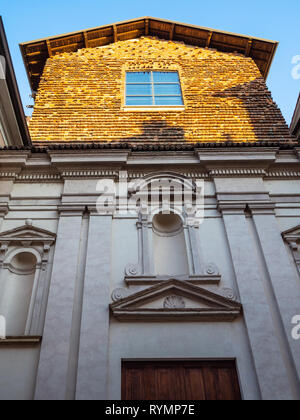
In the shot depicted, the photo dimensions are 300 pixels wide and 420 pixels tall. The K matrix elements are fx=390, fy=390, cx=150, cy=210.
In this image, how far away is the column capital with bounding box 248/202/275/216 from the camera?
8.42 metres

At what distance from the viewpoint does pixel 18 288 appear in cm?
758

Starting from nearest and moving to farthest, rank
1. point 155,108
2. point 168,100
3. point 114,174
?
point 114,174 → point 155,108 → point 168,100

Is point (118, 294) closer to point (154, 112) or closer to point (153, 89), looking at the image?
point (154, 112)

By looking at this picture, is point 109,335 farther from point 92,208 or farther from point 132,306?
point 92,208

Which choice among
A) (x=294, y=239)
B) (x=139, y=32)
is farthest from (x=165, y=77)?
(x=294, y=239)

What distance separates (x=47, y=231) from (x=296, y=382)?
5316 mm

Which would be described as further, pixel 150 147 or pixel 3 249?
pixel 150 147

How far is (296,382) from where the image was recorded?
611 cm

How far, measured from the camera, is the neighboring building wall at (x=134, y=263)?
20.4 feet

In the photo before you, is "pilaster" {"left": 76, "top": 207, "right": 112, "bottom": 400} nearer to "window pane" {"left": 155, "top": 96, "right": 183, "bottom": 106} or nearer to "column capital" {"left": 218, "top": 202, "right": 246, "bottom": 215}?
"column capital" {"left": 218, "top": 202, "right": 246, "bottom": 215}

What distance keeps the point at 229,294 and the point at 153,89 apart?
797 cm

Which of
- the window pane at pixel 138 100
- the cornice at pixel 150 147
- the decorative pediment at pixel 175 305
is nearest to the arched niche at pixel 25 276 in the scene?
the decorative pediment at pixel 175 305

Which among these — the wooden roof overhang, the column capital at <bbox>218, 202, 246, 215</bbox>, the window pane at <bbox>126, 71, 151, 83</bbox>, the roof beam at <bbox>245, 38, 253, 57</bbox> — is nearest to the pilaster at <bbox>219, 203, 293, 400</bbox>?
the column capital at <bbox>218, 202, 246, 215</bbox>
